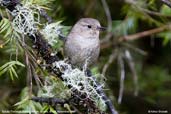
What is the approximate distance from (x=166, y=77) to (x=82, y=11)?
1.14 metres

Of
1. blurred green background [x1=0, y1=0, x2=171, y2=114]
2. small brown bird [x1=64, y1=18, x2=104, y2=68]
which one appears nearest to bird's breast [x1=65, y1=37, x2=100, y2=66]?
small brown bird [x1=64, y1=18, x2=104, y2=68]

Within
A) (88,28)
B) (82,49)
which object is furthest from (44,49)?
(88,28)

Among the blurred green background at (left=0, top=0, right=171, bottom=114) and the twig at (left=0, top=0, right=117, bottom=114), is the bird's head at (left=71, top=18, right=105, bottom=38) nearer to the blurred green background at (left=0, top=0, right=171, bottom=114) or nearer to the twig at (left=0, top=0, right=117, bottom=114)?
the blurred green background at (left=0, top=0, right=171, bottom=114)

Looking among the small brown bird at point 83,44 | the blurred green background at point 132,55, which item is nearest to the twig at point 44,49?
the small brown bird at point 83,44

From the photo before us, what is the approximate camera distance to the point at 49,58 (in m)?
2.73

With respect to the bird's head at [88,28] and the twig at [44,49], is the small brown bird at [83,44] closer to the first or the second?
the bird's head at [88,28]

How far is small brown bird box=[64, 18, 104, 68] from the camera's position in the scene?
3.38 meters

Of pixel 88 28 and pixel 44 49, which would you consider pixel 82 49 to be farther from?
pixel 44 49

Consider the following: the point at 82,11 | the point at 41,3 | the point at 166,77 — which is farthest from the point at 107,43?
the point at 41,3

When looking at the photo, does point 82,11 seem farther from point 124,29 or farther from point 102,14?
point 124,29

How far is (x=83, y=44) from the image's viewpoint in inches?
139

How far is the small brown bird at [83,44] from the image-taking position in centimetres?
338

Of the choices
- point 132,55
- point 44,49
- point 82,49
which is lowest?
point 132,55

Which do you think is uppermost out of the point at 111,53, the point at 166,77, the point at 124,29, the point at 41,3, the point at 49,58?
the point at 41,3
